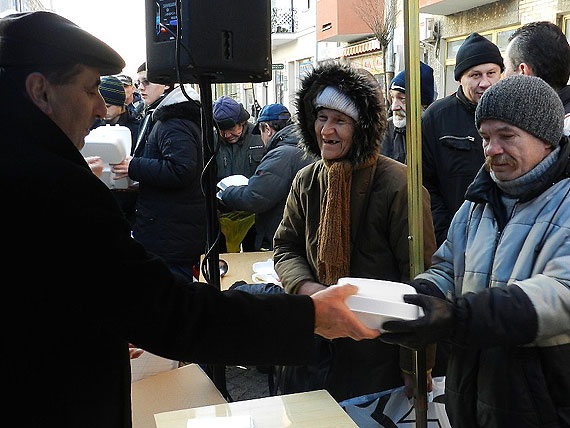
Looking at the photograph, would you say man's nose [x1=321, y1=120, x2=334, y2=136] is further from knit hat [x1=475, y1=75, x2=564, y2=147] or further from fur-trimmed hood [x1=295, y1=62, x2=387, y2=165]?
knit hat [x1=475, y1=75, x2=564, y2=147]

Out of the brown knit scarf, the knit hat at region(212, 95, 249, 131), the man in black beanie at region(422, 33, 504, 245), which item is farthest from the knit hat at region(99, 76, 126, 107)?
the brown knit scarf

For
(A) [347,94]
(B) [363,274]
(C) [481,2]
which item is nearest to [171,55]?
(A) [347,94]

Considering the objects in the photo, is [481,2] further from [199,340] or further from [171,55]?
[199,340]

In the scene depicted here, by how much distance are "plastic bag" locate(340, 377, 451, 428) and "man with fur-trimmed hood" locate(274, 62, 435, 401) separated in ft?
0.21

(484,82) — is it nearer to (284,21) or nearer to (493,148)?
(493,148)

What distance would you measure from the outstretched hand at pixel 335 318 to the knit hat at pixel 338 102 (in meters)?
0.99

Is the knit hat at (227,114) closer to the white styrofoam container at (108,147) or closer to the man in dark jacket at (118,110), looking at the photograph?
the man in dark jacket at (118,110)

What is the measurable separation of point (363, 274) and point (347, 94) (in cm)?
66

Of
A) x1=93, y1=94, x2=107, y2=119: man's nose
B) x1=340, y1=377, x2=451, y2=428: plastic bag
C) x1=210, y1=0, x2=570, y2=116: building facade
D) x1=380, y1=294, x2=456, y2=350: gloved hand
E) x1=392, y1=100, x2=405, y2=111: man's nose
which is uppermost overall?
x1=210, y1=0, x2=570, y2=116: building facade

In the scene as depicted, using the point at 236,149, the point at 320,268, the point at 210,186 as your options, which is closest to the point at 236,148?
the point at 236,149

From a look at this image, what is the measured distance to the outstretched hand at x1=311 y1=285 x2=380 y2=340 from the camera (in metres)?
1.33

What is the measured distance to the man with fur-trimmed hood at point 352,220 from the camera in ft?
6.96

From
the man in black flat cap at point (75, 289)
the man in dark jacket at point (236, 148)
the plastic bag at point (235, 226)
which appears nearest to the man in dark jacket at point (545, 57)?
the man in black flat cap at point (75, 289)

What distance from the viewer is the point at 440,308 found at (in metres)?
1.39
